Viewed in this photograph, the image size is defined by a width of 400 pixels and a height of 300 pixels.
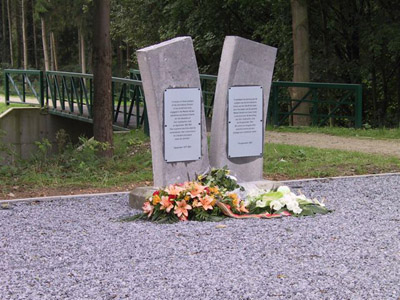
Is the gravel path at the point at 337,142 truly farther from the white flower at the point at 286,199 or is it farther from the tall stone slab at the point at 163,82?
the tall stone slab at the point at 163,82

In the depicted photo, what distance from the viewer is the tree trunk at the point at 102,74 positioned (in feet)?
38.5

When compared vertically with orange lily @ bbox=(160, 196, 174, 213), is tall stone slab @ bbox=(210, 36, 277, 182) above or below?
above

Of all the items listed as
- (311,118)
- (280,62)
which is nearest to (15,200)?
(311,118)

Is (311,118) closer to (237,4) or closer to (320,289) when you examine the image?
(237,4)

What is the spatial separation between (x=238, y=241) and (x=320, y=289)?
4.60ft

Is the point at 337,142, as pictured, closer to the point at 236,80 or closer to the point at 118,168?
the point at 118,168

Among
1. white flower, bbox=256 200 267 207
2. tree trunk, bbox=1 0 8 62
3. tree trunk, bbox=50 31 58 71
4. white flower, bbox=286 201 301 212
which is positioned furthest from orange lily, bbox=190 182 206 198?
tree trunk, bbox=1 0 8 62

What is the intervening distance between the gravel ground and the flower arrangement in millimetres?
171

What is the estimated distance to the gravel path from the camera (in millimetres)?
12578

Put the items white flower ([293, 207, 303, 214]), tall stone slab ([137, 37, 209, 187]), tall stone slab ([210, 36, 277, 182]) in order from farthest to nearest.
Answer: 1. tall stone slab ([210, 36, 277, 182])
2. tall stone slab ([137, 37, 209, 187])
3. white flower ([293, 207, 303, 214])

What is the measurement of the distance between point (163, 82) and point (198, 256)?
2447 millimetres

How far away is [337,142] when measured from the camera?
44.8 feet

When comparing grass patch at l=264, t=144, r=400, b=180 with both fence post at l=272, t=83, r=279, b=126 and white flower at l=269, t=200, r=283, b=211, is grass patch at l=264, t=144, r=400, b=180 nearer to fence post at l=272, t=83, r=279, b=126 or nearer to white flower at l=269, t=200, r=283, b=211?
white flower at l=269, t=200, r=283, b=211

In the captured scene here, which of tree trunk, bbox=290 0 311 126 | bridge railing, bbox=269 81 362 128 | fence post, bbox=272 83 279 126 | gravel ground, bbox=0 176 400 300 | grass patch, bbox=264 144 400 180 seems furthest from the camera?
tree trunk, bbox=290 0 311 126
